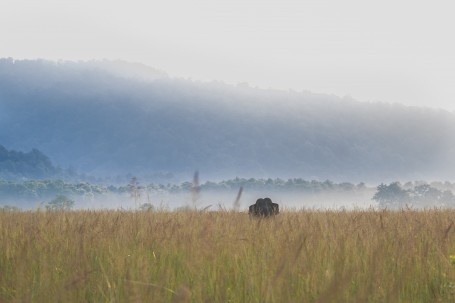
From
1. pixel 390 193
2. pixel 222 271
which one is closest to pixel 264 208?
pixel 222 271

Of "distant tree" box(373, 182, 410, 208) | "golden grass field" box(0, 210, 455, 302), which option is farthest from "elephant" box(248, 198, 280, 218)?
"distant tree" box(373, 182, 410, 208)

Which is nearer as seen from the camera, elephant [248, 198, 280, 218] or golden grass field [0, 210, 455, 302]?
golden grass field [0, 210, 455, 302]

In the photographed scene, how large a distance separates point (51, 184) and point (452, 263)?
295ft

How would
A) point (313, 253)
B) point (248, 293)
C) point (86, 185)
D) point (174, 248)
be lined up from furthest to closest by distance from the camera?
point (86, 185)
point (174, 248)
point (313, 253)
point (248, 293)

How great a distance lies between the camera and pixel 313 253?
4.70 m

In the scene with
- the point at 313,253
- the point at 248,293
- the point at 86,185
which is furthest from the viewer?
the point at 86,185

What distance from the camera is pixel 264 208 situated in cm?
1141

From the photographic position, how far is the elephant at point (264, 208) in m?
11.3

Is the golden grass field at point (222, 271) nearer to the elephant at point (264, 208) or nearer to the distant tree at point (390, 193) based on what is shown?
the elephant at point (264, 208)

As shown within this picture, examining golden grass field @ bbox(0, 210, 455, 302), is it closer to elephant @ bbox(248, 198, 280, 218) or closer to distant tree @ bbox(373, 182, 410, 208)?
elephant @ bbox(248, 198, 280, 218)

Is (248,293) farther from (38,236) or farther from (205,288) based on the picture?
(38,236)

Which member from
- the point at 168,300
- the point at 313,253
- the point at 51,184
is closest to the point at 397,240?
the point at 313,253

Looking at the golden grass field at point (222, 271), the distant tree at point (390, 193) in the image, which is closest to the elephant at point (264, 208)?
the golden grass field at point (222, 271)

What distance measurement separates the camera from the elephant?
1127 cm
